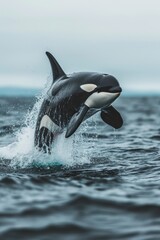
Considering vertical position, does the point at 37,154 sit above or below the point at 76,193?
above

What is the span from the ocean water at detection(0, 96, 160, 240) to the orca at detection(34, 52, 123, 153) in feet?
1.50

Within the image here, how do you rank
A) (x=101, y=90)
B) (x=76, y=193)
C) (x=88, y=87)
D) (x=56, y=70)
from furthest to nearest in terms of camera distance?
(x=56, y=70)
(x=88, y=87)
(x=101, y=90)
(x=76, y=193)

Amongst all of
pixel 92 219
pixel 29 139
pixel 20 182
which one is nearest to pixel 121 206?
pixel 92 219

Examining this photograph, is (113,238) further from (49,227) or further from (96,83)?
(96,83)

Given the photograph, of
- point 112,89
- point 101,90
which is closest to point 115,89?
point 112,89

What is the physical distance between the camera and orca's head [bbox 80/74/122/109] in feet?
31.0

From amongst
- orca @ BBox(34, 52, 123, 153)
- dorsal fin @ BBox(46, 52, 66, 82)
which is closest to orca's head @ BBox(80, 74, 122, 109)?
orca @ BBox(34, 52, 123, 153)

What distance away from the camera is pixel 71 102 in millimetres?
10102

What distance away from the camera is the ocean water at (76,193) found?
607 cm

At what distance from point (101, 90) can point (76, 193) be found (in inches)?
98.1

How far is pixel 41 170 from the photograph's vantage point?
10.3 m

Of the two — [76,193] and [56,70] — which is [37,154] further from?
[76,193]

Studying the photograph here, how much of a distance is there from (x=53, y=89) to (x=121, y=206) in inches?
162

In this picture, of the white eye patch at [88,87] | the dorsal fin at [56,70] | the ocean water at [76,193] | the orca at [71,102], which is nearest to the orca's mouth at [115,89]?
the orca at [71,102]
